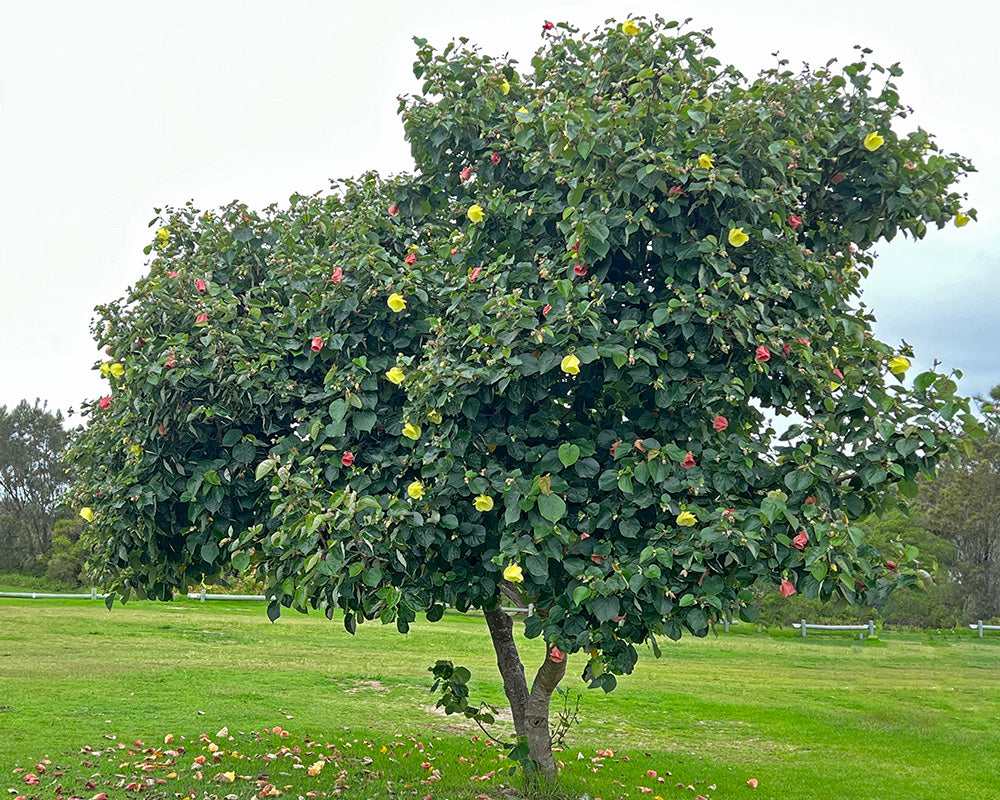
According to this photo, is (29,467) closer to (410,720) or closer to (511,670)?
(410,720)

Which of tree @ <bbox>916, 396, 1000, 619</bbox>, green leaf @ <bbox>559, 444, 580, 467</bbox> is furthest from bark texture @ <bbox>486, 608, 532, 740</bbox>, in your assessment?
tree @ <bbox>916, 396, 1000, 619</bbox>

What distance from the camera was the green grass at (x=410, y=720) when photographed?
8.20 m

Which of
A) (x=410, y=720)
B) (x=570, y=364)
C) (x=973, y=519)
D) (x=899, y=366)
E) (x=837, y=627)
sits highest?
(x=899, y=366)

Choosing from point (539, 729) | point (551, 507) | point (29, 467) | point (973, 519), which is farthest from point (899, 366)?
point (29, 467)

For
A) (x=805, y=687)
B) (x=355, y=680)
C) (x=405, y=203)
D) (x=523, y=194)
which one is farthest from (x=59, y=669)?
(x=805, y=687)

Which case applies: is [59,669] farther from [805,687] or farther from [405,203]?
[805,687]

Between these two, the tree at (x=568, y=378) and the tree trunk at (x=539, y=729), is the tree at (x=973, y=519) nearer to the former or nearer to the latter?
the tree trunk at (x=539, y=729)

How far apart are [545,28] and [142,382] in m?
3.93

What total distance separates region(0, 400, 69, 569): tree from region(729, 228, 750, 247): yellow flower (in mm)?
48439

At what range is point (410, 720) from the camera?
1205cm

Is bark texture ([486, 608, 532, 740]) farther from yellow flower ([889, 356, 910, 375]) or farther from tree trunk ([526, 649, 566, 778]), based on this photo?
yellow flower ([889, 356, 910, 375])

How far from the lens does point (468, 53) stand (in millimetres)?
6496

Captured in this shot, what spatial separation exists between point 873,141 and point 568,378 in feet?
7.89

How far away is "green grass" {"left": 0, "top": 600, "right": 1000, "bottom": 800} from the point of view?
820 centimetres
